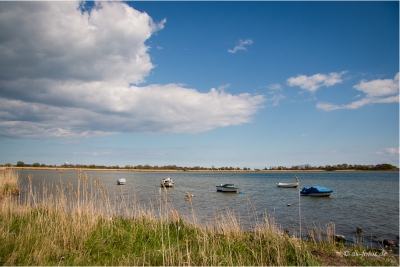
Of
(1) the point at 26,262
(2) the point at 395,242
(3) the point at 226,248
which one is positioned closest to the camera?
(1) the point at 26,262

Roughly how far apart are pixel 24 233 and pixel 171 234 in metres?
4.77

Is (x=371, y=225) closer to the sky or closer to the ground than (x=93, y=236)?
closer to the ground

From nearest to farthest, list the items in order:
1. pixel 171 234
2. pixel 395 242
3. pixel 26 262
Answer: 1. pixel 26 262
2. pixel 171 234
3. pixel 395 242

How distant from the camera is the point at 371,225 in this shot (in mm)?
16703

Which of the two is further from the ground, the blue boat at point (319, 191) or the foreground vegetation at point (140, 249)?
the foreground vegetation at point (140, 249)

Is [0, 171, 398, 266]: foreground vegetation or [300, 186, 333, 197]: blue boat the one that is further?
[300, 186, 333, 197]: blue boat

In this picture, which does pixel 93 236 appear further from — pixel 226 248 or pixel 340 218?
pixel 340 218

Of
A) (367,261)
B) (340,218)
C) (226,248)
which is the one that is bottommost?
(340,218)

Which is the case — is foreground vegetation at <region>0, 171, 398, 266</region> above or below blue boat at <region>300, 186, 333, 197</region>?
above

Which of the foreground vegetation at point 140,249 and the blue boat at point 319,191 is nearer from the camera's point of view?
the foreground vegetation at point 140,249

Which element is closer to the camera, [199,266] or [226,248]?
[199,266]

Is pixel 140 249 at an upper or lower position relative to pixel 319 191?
upper

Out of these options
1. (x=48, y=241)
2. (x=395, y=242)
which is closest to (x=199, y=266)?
(x=48, y=241)

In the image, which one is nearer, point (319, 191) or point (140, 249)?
point (140, 249)
